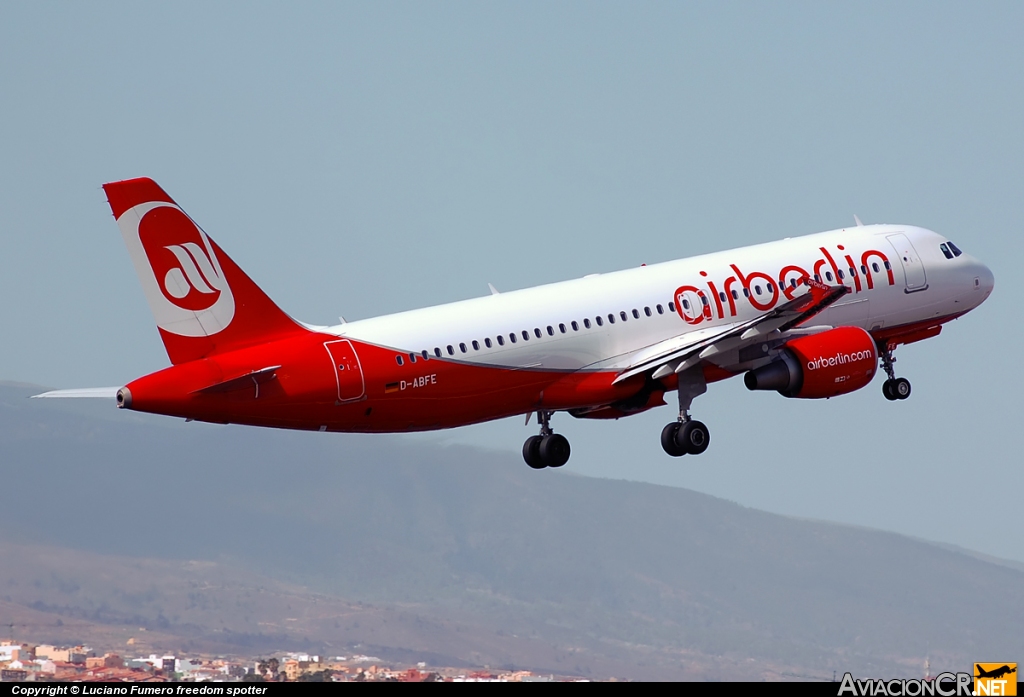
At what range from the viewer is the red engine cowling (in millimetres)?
54719

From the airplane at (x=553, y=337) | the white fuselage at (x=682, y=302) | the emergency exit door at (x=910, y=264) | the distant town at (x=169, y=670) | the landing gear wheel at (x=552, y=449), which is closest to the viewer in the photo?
the airplane at (x=553, y=337)

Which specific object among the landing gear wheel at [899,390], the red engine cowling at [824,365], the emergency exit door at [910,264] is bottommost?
the red engine cowling at [824,365]

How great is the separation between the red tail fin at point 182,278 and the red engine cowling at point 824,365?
16393 mm

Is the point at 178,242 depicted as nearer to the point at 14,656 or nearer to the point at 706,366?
the point at 706,366

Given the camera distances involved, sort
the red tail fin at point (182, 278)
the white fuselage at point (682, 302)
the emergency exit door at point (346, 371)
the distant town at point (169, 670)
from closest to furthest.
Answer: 1. the red tail fin at point (182, 278)
2. the emergency exit door at point (346, 371)
3. the white fuselage at point (682, 302)
4. the distant town at point (169, 670)

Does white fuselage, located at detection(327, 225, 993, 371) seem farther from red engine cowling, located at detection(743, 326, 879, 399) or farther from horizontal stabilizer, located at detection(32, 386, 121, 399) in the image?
horizontal stabilizer, located at detection(32, 386, 121, 399)

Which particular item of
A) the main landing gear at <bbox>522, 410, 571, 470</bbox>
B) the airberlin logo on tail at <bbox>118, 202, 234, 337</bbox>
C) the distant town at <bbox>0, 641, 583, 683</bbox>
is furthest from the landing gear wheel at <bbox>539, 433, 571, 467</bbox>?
the distant town at <bbox>0, 641, 583, 683</bbox>

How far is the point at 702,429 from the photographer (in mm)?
55312

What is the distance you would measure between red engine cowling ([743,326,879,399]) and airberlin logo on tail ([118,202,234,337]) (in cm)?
1743

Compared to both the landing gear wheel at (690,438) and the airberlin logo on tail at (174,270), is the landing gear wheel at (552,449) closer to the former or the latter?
the landing gear wheel at (690,438)

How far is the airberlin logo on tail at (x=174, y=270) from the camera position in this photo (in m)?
47.6

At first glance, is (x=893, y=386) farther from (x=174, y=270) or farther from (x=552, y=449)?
(x=174, y=270)

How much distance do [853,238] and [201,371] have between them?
23.1 meters

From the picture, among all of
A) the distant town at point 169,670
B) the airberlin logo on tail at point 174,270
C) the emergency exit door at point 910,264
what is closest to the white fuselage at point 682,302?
the emergency exit door at point 910,264
